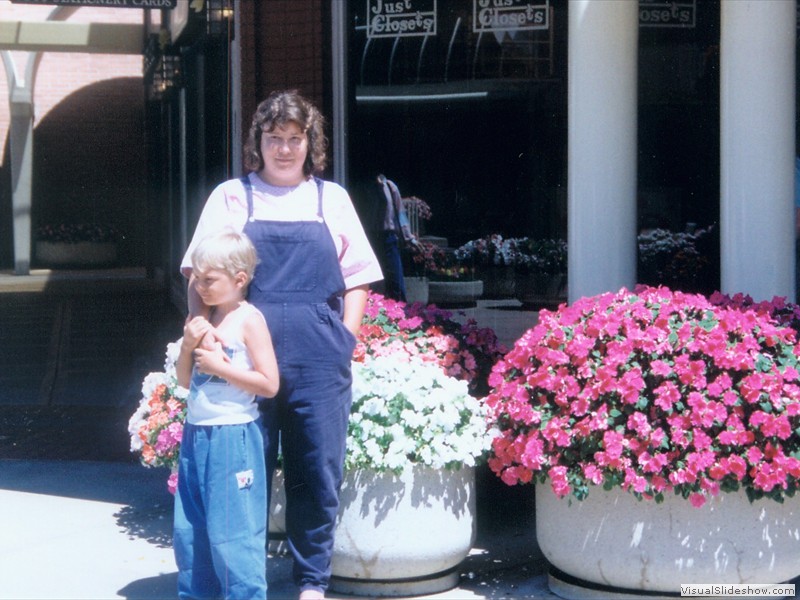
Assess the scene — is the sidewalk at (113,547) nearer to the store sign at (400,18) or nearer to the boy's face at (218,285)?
the boy's face at (218,285)

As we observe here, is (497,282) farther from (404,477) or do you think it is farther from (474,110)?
(404,477)

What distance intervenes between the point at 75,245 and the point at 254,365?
68.0 ft

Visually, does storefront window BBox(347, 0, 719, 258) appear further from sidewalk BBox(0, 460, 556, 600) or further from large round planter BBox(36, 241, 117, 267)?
large round planter BBox(36, 241, 117, 267)

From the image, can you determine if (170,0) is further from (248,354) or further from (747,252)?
(248,354)

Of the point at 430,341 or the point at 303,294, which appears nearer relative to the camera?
the point at 303,294

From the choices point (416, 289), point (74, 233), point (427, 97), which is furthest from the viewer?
point (74, 233)

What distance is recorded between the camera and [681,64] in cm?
641

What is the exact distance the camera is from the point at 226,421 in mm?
3914

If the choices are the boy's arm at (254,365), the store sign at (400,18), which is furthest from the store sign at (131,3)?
the boy's arm at (254,365)

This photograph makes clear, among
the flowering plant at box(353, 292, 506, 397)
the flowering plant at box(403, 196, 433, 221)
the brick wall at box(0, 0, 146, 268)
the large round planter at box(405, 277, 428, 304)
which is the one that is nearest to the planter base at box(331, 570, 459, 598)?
the flowering plant at box(353, 292, 506, 397)

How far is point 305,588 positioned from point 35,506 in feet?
7.71

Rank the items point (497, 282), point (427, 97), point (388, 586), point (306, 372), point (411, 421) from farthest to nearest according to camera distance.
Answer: point (427, 97) < point (497, 282) < point (388, 586) < point (411, 421) < point (306, 372)

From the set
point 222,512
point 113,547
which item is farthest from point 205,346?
point 113,547

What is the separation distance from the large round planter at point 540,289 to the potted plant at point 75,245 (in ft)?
60.3
